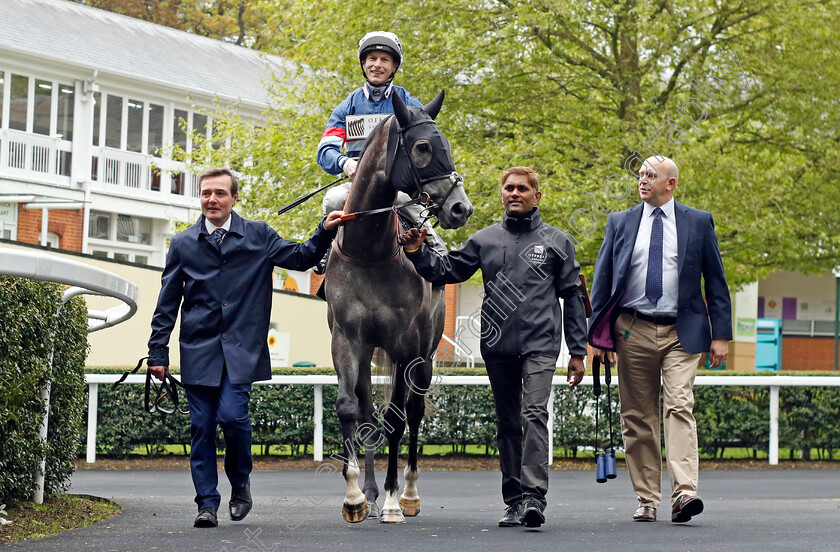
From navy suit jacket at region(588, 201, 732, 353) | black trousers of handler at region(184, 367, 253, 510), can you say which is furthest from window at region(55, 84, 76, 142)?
navy suit jacket at region(588, 201, 732, 353)

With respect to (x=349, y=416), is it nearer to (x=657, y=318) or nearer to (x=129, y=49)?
(x=657, y=318)

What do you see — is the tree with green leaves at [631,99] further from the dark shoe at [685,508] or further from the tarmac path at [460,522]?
the dark shoe at [685,508]

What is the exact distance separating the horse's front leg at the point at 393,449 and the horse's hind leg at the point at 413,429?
107 mm

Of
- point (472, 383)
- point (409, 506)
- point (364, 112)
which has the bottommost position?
point (409, 506)

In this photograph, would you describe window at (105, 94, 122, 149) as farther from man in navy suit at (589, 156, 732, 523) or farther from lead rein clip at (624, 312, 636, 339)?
lead rein clip at (624, 312, 636, 339)

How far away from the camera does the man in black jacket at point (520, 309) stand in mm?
7078

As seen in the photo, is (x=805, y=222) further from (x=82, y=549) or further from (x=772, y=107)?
(x=82, y=549)

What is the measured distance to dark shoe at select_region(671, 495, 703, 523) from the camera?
6.93 meters

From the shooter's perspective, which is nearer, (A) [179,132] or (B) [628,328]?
(B) [628,328]

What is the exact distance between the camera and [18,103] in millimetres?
27141

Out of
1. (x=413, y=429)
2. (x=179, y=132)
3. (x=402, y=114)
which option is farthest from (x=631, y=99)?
(x=179, y=132)

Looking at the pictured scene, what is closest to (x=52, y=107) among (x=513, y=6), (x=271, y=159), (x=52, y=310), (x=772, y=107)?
(x=271, y=159)

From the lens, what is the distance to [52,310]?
7203 millimetres

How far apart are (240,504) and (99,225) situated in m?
22.7
